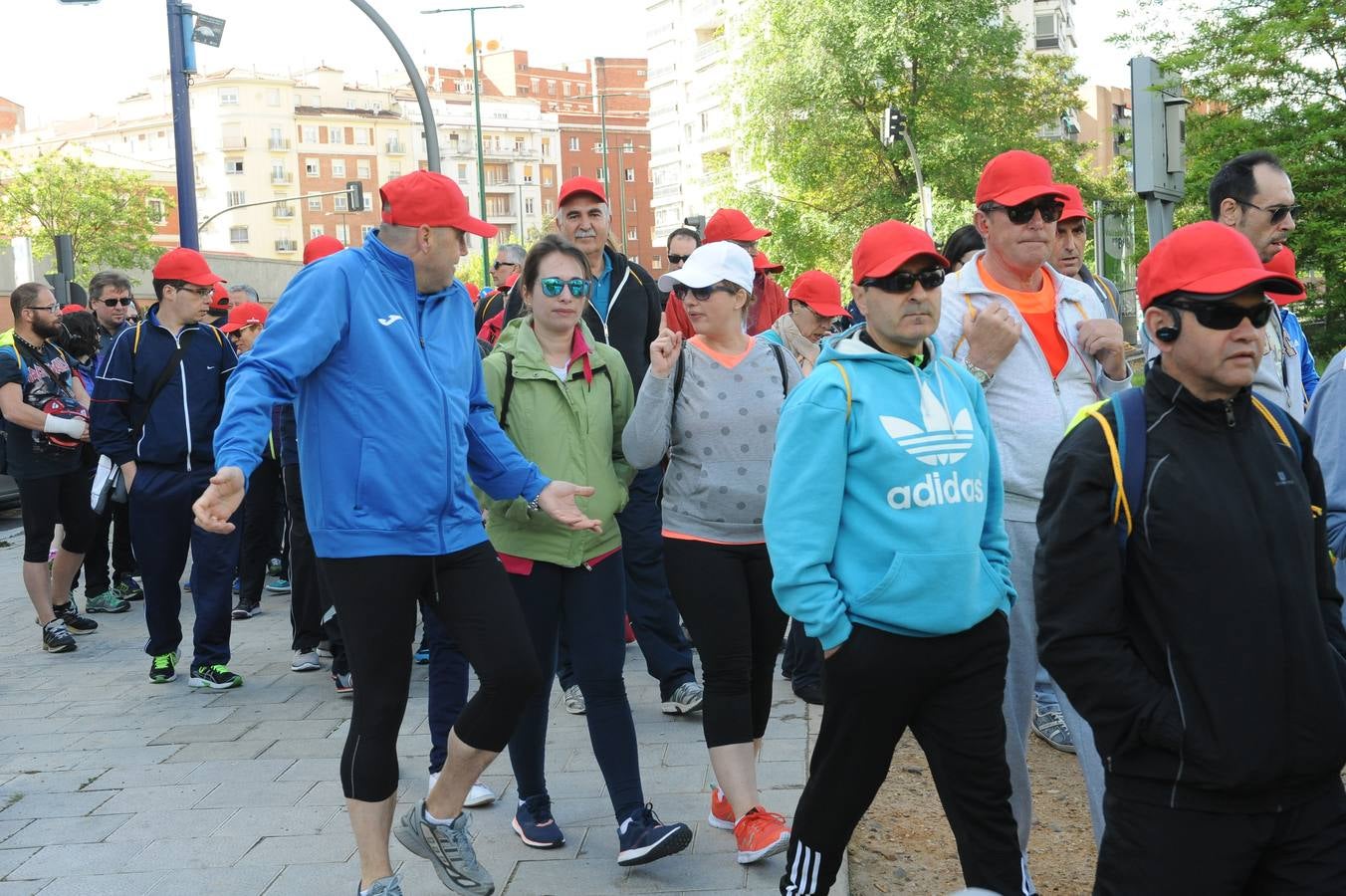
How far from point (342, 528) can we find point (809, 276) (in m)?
4.31

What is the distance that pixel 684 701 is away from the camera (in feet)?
22.3

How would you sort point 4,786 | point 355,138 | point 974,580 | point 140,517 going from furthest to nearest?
1. point 355,138
2. point 140,517
3. point 4,786
4. point 974,580

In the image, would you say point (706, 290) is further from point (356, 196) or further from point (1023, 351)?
point (356, 196)

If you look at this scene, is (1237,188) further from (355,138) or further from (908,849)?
(355,138)

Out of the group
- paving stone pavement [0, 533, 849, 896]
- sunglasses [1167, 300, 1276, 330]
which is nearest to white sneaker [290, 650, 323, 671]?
paving stone pavement [0, 533, 849, 896]

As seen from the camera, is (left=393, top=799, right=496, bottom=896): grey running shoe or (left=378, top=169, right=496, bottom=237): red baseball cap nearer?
(left=378, top=169, right=496, bottom=237): red baseball cap

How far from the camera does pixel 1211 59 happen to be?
22578 mm

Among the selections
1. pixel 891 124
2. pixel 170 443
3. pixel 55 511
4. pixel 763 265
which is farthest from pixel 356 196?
pixel 170 443

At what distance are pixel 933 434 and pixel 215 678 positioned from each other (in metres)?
5.42

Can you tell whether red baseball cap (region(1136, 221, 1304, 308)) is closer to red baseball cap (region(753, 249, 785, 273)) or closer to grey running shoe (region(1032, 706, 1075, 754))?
grey running shoe (region(1032, 706, 1075, 754))

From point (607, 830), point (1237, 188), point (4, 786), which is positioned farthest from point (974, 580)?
point (4, 786)

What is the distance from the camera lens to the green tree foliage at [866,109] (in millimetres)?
42594

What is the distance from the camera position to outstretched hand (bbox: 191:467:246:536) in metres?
3.73

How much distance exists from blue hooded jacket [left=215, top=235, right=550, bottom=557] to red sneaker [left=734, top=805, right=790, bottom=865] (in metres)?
1.29
